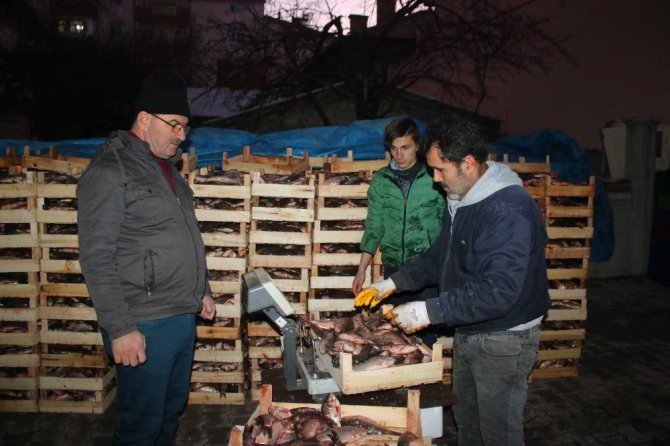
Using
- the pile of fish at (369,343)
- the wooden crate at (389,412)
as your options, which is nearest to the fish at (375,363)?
the pile of fish at (369,343)

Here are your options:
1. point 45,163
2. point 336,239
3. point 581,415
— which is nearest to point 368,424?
point 336,239

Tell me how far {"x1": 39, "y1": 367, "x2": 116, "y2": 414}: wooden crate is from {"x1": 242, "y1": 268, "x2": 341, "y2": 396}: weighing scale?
2.99 m

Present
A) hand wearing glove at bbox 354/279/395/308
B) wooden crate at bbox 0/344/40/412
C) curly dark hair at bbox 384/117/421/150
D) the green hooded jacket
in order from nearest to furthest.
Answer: hand wearing glove at bbox 354/279/395/308
curly dark hair at bbox 384/117/421/150
the green hooded jacket
wooden crate at bbox 0/344/40/412

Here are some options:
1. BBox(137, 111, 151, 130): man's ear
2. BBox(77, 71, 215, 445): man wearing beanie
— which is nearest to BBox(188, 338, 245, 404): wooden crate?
BBox(77, 71, 215, 445): man wearing beanie

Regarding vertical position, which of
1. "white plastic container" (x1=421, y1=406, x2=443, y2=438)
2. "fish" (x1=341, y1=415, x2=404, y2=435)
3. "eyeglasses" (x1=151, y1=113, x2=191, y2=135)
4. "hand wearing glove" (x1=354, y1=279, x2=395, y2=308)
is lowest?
"white plastic container" (x1=421, y1=406, x2=443, y2=438)

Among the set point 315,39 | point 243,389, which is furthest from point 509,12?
point 243,389

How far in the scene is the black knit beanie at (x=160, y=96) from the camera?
3039 millimetres

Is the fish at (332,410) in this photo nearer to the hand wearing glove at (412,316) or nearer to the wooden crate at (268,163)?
the hand wearing glove at (412,316)

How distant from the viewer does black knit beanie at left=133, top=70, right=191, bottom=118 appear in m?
3.04

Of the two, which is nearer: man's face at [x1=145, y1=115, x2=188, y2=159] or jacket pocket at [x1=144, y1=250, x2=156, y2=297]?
jacket pocket at [x1=144, y1=250, x2=156, y2=297]

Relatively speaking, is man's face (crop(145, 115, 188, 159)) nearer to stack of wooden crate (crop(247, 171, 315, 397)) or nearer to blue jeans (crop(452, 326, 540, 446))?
stack of wooden crate (crop(247, 171, 315, 397))

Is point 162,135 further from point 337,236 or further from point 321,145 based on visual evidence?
point 321,145

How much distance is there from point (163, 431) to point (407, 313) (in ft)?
6.85

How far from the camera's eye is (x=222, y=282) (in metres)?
5.02
